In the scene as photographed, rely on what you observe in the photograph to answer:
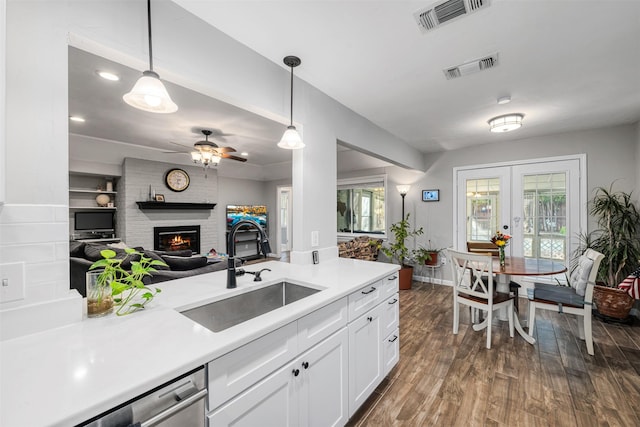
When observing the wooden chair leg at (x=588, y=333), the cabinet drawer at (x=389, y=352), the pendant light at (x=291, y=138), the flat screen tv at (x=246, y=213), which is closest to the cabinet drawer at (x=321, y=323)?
the cabinet drawer at (x=389, y=352)

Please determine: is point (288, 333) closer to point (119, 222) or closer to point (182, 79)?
point (182, 79)

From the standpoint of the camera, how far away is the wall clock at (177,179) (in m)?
5.67

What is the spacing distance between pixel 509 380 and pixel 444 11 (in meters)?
2.68

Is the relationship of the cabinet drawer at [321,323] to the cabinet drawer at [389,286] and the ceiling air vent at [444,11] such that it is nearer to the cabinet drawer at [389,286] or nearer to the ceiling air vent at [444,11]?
the cabinet drawer at [389,286]

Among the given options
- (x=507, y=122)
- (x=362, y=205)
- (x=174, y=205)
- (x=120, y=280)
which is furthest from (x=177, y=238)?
(x=507, y=122)

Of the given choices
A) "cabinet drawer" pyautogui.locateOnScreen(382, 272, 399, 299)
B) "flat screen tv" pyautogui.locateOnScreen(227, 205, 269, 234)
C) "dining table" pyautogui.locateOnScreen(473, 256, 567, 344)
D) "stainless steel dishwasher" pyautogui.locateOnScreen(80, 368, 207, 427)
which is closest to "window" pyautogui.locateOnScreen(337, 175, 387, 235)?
"flat screen tv" pyautogui.locateOnScreen(227, 205, 269, 234)

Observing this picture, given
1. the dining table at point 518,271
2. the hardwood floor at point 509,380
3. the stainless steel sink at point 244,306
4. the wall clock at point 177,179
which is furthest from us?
the wall clock at point 177,179

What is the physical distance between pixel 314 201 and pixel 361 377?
1.34 metres

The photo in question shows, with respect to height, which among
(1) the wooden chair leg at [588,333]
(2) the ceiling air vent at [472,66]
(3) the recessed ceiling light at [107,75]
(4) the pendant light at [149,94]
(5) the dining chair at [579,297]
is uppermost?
(3) the recessed ceiling light at [107,75]

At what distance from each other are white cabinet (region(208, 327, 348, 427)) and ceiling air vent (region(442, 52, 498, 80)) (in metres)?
2.13

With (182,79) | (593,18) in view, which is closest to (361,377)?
(182,79)

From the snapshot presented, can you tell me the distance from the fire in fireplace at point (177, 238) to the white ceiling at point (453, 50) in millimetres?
4770

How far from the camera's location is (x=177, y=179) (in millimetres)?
5824

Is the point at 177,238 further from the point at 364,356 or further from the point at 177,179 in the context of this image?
the point at 364,356
